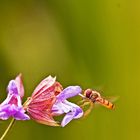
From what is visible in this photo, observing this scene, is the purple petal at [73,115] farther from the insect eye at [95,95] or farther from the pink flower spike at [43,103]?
the insect eye at [95,95]

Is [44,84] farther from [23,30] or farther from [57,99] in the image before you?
[23,30]

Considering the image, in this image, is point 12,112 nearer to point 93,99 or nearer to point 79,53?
point 93,99

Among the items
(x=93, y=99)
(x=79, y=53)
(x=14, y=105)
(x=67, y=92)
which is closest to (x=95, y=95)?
(x=93, y=99)

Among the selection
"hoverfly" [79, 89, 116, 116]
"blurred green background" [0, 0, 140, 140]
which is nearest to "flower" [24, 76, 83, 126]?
"hoverfly" [79, 89, 116, 116]

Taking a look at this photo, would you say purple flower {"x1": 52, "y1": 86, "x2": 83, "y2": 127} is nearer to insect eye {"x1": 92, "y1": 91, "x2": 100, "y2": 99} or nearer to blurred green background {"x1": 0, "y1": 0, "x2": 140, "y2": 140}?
insect eye {"x1": 92, "y1": 91, "x2": 100, "y2": 99}

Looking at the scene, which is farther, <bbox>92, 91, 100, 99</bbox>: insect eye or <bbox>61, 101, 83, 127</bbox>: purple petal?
<bbox>92, 91, 100, 99</bbox>: insect eye

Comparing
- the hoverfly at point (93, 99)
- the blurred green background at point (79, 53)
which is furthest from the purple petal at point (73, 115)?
the blurred green background at point (79, 53)

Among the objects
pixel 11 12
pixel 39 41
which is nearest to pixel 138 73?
pixel 39 41

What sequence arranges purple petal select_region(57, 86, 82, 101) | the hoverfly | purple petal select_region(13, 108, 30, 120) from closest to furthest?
purple petal select_region(13, 108, 30, 120) < purple petal select_region(57, 86, 82, 101) < the hoverfly
